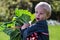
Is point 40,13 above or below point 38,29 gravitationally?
above

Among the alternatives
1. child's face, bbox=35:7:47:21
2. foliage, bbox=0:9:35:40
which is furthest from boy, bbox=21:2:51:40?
foliage, bbox=0:9:35:40

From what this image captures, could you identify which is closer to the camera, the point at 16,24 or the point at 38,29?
the point at 38,29

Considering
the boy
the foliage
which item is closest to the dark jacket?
the boy

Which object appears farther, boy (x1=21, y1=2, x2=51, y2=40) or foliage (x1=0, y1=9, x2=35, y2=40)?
foliage (x1=0, y1=9, x2=35, y2=40)

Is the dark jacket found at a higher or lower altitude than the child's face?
lower

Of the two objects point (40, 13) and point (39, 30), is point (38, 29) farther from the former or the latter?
point (40, 13)

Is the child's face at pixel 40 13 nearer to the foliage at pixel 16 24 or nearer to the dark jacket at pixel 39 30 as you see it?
the dark jacket at pixel 39 30

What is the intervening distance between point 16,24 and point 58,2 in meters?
13.7

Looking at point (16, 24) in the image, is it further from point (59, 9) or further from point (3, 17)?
point (59, 9)

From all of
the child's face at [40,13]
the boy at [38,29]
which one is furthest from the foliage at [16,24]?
the child's face at [40,13]

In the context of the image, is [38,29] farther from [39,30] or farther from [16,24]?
[16,24]

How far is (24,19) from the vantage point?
374 centimetres

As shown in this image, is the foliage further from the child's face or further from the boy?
the child's face

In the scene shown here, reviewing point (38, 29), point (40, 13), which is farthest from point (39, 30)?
point (40, 13)
